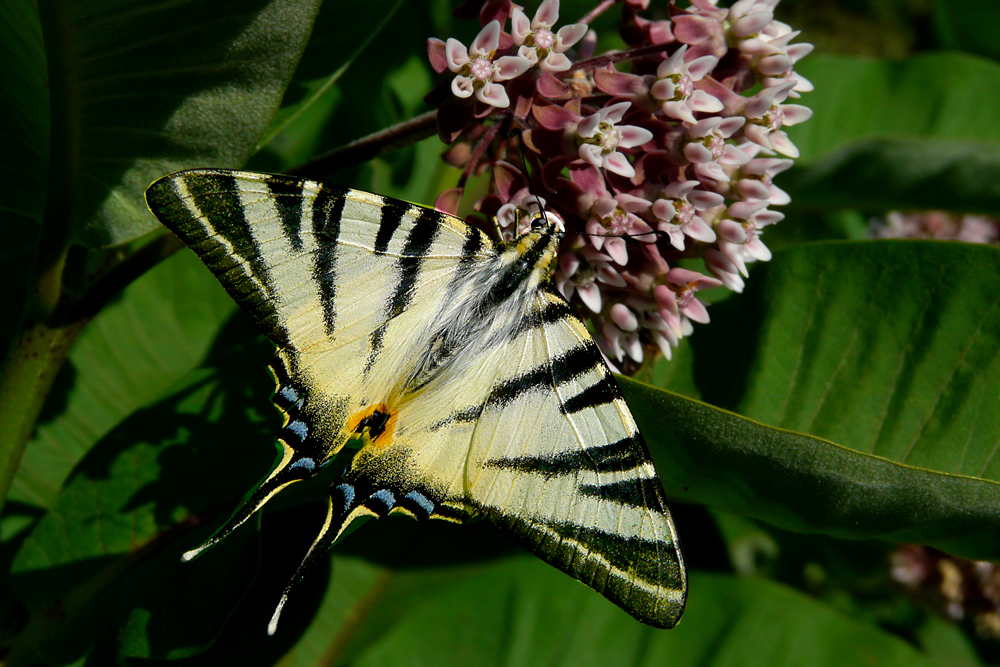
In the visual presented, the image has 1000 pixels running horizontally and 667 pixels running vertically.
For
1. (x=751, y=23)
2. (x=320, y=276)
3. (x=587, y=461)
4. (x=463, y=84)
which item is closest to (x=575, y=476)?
(x=587, y=461)

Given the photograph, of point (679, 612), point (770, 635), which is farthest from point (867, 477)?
point (770, 635)

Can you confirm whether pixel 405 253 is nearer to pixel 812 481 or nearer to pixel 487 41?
pixel 487 41

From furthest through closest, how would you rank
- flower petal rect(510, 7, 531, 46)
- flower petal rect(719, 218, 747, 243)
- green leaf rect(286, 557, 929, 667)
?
green leaf rect(286, 557, 929, 667)
flower petal rect(719, 218, 747, 243)
flower petal rect(510, 7, 531, 46)

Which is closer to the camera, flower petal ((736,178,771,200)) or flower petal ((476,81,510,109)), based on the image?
flower petal ((476,81,510,109))

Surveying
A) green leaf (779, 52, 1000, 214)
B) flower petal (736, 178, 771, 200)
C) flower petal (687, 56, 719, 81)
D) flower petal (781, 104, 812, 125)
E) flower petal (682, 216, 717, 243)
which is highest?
flower petal (687, 56, 719, 81)

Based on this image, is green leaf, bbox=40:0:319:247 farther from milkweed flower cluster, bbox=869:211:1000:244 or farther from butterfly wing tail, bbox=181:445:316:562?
milkweed flower cluster, bbox=869:211:1000:244

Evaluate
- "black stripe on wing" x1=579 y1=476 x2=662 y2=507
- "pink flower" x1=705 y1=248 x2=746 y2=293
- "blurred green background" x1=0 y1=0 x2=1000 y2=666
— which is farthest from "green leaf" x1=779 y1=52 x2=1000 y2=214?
"black stripe on wing" x1=579 y1=476 x2=662 y2=507
